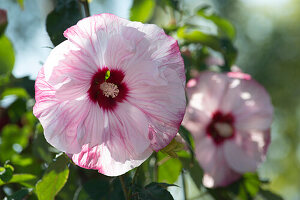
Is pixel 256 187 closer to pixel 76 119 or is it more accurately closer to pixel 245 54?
pixel 76 119

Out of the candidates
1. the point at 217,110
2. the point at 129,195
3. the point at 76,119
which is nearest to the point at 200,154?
the point at 217,110

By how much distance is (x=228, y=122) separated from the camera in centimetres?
89

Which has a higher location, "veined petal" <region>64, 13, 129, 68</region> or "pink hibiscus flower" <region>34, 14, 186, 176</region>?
"veined petal" <region>64, 13, 129, 68</region>

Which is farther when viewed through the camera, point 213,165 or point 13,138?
point 13,138

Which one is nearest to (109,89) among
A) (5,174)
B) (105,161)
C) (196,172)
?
(105,161)

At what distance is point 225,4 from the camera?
29.8ft

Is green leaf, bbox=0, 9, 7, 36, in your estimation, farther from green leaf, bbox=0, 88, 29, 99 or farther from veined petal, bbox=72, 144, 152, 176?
veined petal, bbox=72, 144, 152, 176

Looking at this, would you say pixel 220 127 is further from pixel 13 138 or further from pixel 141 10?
pixel 13 138

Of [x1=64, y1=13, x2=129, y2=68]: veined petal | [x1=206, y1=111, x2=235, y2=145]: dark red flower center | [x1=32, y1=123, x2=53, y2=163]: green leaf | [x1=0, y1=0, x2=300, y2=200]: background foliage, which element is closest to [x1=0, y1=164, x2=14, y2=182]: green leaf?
[x1=0, y1=0, x2=300, y2=200]: background foliage

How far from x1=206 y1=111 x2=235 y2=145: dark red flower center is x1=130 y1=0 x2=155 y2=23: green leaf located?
28cm

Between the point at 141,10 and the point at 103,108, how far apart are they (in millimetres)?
436

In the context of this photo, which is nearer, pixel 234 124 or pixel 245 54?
pixel 234 124

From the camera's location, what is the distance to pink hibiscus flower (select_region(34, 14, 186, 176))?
1.49 feet

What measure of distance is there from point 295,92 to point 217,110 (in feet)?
26.4
